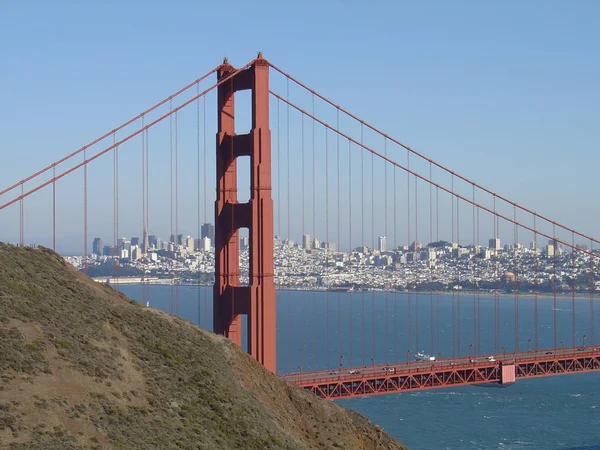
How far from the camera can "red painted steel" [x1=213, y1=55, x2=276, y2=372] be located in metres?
27.6

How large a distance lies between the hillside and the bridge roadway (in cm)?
492

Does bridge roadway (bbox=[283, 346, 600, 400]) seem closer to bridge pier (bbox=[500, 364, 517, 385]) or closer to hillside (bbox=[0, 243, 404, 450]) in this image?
bridge pier (bbox=[500, 364, 517, 385])

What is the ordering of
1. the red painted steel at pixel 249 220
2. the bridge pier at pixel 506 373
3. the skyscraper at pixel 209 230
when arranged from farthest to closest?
the skyscraper at pixel 209 230 → the bridge pier at pixel 506 373 → the red painted steel at pixel 249 220

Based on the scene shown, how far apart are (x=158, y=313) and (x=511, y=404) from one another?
103 ft

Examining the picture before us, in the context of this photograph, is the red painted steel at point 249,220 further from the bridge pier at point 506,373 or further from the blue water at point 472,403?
the bridge pier at point 506,373

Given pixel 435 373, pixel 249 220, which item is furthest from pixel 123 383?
pixel 435 373

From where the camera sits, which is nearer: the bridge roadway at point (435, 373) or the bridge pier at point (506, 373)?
the bridge roadway at point (435, 373)

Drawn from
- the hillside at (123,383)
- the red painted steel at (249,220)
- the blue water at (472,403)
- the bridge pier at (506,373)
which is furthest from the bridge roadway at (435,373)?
the hillside at (123,383)

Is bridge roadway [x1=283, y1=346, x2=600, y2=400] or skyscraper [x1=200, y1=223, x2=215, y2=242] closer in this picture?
bridge roadway [x1=283, y1=346, x2=600, y2=400]

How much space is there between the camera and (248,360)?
958 inches

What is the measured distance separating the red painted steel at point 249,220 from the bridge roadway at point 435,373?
2263 millimetres

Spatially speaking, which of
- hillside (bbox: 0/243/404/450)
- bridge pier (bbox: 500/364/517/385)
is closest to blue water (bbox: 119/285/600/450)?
bridge pier (bbox: 500/364/517/385)

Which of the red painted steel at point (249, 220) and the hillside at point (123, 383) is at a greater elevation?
the red painted steel at point (249, 220)

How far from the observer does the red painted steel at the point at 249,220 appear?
27.6 m
